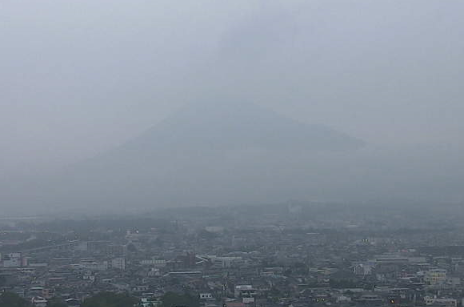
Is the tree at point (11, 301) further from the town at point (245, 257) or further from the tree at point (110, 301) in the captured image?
the tree at point (110, 301)

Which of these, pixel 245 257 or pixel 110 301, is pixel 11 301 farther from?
pixel 245 257

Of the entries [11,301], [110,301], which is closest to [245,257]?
[110,301]

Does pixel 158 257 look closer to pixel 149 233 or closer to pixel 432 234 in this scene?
pixel 149 233

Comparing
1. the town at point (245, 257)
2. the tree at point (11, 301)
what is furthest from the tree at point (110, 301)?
the tree at point (11, 301)

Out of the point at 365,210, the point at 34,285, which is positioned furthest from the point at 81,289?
the point at 365,210

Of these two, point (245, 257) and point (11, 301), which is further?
point (245, 257)

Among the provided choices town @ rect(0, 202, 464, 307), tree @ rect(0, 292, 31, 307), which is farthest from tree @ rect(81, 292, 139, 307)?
tree @ rect(0, 292, 31, 307)
